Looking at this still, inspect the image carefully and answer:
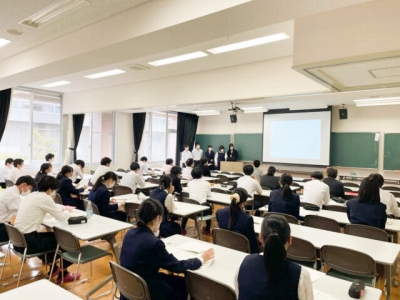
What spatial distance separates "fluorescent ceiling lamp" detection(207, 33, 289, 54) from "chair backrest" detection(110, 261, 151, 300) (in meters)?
3.94

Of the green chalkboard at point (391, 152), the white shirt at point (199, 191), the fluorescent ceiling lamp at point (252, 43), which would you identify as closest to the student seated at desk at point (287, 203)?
the white shirt at point (199, 191)

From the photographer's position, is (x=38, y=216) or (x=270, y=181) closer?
(x=38, y=216)

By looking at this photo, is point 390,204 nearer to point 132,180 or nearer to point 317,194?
point 317,194

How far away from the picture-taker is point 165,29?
298 centimetres

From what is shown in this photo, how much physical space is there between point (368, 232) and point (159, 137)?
10.5m

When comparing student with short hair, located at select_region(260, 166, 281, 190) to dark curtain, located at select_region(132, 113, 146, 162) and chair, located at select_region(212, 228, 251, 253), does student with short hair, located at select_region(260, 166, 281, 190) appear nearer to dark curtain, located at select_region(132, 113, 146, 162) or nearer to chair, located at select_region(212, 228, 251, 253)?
chair, located at select_region(212, 228, 251, 253)

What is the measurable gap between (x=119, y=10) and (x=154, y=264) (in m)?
2.88

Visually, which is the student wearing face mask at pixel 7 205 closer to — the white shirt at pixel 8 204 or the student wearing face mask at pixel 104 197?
the white shirt at pixel 8 204

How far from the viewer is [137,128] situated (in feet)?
37.8

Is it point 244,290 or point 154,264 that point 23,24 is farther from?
point 244,290

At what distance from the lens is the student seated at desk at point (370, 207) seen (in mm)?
3359

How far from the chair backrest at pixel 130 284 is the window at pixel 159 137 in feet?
32.8

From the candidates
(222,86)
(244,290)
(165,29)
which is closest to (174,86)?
(222,86)

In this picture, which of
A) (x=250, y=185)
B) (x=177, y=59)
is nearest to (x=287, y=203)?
(x=250, y=185)
